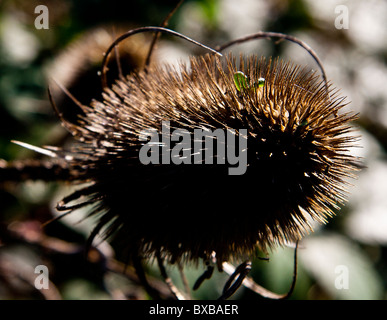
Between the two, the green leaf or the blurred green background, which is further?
the blurred green background

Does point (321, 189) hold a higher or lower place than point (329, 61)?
lower

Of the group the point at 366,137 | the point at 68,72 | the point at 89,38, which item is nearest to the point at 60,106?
the point at 68,72

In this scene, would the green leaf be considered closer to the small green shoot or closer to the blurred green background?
the small green shoot

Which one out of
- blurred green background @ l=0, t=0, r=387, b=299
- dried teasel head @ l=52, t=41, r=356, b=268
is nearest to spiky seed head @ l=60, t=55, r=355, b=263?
dried teasel head @ l=52, t=41, r=356, b=268

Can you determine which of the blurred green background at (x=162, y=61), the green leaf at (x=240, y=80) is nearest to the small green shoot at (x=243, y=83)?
the green leaf at (x=240, y=80)

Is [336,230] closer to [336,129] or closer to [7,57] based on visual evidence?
[336,129]

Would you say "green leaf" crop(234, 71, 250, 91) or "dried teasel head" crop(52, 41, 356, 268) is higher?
"green leaf" crop(234, 71, 250, 91)

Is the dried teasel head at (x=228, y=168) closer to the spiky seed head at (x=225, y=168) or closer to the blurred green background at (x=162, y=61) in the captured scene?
the spiky seed head at (x=225, y=168)
